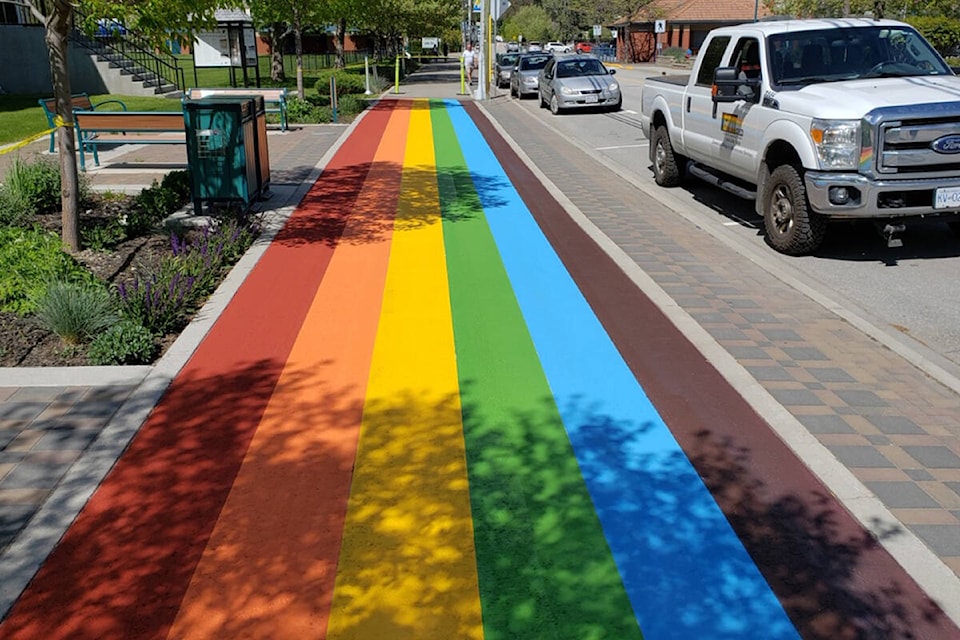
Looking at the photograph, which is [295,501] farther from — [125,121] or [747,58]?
[125,121]

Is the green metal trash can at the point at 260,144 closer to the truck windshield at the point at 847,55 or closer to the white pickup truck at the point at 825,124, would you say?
the white pickup truck at the point at 825,124

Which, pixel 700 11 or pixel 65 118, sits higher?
pixel 700 11

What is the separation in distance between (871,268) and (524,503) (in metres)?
5.85

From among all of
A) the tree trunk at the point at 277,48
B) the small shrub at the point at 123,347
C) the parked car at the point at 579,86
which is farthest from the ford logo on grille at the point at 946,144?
the tree trunk at the point at 277,48

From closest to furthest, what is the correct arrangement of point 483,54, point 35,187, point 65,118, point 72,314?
1. point 72,314
2. point 65,118
3. point 35,187
4. point 483,54

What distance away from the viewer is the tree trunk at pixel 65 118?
8531 mm

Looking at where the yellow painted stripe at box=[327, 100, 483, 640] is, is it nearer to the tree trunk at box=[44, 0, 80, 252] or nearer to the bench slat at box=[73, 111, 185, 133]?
the tree trunk at box=[44, 0, 80, 252]

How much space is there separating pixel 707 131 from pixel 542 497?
7837 mm

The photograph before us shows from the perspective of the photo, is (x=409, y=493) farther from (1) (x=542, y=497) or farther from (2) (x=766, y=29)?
(2) (x=766, y=29)

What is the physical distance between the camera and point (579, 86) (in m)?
24.8

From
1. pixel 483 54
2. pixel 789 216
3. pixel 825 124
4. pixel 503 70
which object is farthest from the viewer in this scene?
pixel 503 70

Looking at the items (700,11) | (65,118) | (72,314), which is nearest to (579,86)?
(65,118)

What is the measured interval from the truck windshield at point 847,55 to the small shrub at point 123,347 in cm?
711

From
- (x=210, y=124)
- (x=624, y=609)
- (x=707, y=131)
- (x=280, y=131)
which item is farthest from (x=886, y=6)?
(x=624, y=609)
